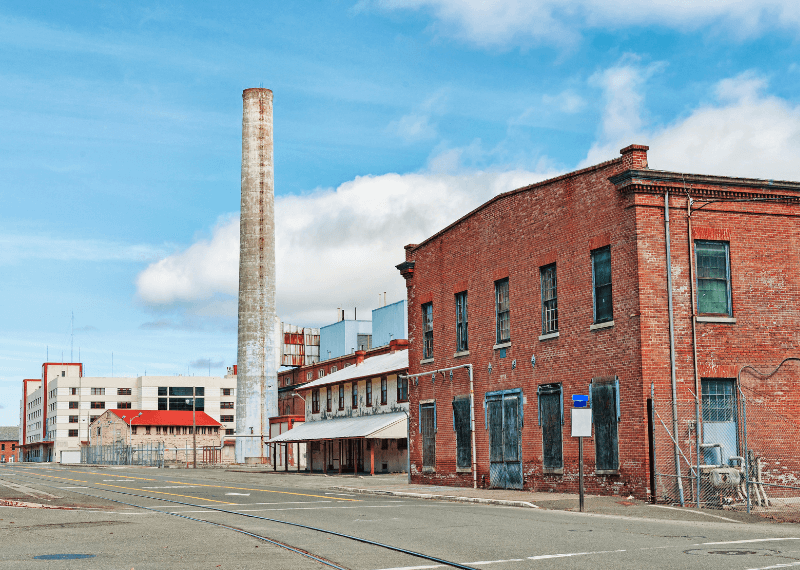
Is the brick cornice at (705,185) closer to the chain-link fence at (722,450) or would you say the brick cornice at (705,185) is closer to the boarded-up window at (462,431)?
the chain-link fence at (722,450)

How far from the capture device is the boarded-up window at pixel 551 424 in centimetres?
2580

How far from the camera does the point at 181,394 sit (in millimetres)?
150750

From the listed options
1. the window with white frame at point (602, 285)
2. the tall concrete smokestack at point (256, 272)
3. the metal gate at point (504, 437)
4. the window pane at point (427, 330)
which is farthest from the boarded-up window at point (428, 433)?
the tall concrete smokestack at point (256, 272)

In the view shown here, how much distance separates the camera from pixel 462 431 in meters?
31.3

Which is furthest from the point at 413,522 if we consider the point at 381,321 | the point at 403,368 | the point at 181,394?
the point at 181,394

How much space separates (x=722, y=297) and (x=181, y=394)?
5336 inches

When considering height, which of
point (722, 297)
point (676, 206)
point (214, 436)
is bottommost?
point (214, 436)

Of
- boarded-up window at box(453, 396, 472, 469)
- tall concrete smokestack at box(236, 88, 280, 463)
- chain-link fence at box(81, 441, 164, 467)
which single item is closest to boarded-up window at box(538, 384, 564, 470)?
boarded-up window at box(453, 396, 472, 469)

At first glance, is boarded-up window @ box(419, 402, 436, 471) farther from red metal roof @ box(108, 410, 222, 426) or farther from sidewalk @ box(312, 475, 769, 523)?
red metal roof @ box(108, 410, 222, 426)

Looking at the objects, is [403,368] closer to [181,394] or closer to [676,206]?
[676,206]

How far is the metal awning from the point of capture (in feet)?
156

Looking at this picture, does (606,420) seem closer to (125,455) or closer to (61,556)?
(61,556)

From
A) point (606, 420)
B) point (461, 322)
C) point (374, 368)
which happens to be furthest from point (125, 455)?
point (606, 420)

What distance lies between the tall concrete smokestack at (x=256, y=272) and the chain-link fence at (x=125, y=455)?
12.9 meters
